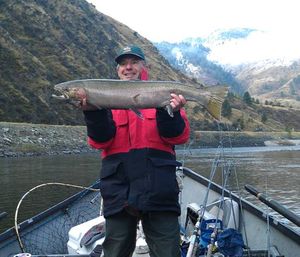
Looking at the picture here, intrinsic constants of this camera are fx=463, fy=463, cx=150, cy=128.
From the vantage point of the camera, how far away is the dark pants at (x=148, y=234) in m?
4.99

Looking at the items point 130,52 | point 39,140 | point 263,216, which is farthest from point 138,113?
point 39,140

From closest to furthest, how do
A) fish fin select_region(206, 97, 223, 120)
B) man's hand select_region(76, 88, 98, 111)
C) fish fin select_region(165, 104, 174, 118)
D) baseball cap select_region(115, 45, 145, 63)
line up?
fish fin select_region(165, 104, 174, 118) < man's hand select_region(76, 88, 98, 111) < baseball cap select_region(115, 45, 145, 63) < fish fin select_region(206, 97, 223, 120)

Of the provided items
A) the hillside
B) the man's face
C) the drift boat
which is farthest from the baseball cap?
the hillside

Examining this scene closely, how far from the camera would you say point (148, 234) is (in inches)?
201

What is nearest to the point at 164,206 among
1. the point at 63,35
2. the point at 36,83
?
the point at 36,83

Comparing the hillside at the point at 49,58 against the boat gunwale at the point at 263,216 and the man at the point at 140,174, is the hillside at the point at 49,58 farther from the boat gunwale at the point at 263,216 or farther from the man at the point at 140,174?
the man at the point at 140,174

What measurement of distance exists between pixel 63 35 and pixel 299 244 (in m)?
142

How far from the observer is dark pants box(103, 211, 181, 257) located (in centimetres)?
499

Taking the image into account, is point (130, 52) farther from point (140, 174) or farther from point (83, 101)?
point (140, 174)

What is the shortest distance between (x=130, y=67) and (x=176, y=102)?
31.1 inches

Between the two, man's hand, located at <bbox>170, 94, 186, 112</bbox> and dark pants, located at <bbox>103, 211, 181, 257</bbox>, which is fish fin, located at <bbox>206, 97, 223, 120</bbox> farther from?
dark pants, located at <bbox>103, 211, 181, 257</bbox>

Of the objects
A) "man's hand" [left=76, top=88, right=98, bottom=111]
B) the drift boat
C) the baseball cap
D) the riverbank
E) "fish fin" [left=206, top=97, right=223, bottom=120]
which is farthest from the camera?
the riverbank

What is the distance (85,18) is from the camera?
550 feet

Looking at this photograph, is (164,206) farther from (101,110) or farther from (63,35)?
(63,35)
